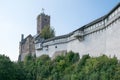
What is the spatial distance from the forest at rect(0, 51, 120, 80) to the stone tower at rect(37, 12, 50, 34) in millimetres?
12775

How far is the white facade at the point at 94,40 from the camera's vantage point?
36.2 metres

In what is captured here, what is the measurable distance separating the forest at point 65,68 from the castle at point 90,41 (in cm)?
123

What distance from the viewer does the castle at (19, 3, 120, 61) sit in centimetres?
3635

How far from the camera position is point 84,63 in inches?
1593

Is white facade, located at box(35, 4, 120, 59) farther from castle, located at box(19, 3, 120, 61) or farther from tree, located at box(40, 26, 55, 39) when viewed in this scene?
tree, located at box(40, 26, 55, 39)

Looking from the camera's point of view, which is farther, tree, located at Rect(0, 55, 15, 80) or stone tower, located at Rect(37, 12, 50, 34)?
stone tower, located at Rect(37, 12, 50, 34)

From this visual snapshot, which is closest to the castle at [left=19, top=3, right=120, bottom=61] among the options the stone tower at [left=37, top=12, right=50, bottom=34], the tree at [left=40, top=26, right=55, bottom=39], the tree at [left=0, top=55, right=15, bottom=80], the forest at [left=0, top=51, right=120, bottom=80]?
the forest at [left=0, top=51, right=120, bottom=80]

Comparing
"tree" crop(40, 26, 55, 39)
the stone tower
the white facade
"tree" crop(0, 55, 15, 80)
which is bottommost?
"tree" crop(0, 55, 15, 80)

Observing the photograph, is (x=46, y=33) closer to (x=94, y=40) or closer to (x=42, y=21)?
(x=42, y=21)

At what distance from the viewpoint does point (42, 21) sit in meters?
68.3

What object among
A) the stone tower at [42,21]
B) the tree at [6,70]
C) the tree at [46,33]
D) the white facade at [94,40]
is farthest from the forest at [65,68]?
the stone tower at [42,21]

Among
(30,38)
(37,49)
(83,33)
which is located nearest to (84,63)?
→ (83,33)

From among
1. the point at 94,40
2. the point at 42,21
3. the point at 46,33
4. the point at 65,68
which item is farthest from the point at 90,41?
the point at 42,21

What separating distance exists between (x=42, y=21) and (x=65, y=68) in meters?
25.7
